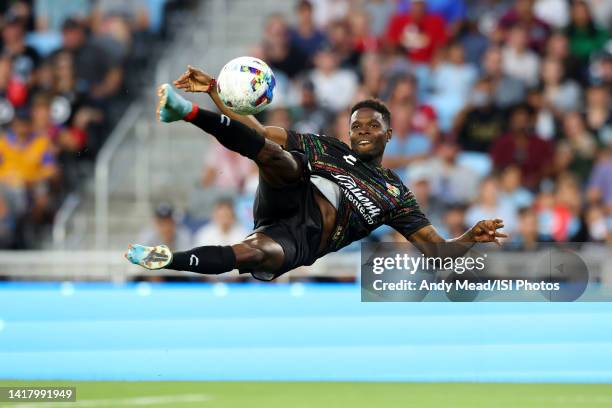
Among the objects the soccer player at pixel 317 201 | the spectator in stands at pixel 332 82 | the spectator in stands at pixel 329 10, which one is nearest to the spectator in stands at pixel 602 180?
the spectator in stands at pixel 332 82

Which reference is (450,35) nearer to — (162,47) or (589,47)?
(589,47)

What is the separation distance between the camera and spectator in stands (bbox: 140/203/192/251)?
12.7 metres

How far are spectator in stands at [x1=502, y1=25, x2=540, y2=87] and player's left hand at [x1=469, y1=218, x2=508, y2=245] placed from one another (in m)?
6.37

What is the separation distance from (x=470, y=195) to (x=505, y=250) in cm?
234

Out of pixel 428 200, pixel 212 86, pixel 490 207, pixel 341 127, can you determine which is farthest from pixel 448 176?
pixel 212 86

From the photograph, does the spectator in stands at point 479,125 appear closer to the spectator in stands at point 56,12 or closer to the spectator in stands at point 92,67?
the spectator in stands at point 92,67

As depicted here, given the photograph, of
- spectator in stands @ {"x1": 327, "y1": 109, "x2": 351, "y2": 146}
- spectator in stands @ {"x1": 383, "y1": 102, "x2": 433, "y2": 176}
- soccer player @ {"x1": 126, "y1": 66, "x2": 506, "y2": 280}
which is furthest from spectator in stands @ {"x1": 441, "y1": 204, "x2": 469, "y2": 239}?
soccer player @ {"x1": 126, "y1": 66, "x2": 506, "y2": 280}

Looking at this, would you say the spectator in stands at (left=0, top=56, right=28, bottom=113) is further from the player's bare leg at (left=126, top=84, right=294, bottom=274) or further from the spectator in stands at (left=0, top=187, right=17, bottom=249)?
the player's bare leg at (left=126, top=84, right=294, bottom=274)

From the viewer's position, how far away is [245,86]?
820 centimetres

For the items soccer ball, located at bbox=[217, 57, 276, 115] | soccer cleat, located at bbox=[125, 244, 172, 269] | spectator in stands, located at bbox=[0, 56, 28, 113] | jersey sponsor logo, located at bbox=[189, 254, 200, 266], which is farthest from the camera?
spectator in stands, located at bbox=[0, 56, 28, 113]

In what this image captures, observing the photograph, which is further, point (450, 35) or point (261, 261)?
point (450, 35)

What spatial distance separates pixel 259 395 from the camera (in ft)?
34.4

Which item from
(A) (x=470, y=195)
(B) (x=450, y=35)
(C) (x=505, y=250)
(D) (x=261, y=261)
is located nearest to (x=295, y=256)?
(D) (x=261, y=261)

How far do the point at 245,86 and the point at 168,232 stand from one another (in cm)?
478
